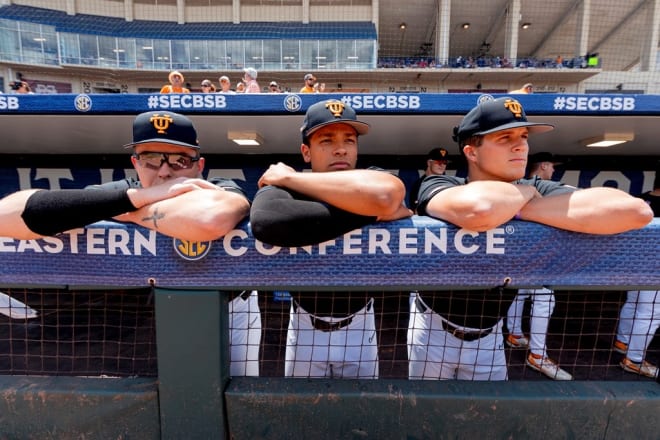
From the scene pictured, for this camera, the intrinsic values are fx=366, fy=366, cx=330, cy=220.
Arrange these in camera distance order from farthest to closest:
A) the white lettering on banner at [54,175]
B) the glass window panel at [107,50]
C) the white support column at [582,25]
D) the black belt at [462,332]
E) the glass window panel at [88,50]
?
1. the glass window panel at [107,50]
2. the glass window panel at [88,50]
3. the white support column at [582,25]
4. the white lettering on banner at [54,175]
5. the black belt at [462,332]

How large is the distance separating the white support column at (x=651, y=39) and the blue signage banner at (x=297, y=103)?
26.7 meters

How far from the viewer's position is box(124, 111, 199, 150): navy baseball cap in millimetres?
1532

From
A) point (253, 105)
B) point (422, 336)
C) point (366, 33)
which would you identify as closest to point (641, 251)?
point (422, 336)

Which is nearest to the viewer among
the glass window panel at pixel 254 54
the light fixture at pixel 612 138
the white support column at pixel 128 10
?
the light fixture at pixel 612 138

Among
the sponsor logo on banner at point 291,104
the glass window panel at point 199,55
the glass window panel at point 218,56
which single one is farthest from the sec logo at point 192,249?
the glass window panel at point 199,55

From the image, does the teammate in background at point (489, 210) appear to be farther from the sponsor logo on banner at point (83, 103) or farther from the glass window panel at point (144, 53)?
the glass window panel at point (144, 53)

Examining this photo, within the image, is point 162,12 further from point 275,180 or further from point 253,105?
point 275,180


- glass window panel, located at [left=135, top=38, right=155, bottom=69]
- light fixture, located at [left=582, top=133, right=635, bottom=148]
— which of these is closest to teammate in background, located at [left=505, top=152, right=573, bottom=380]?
light fixture, located at [left=582, top=133, right=635, bottom=148]

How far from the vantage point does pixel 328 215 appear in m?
1.08

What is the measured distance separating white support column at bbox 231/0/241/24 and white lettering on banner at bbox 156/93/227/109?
81.0 feet

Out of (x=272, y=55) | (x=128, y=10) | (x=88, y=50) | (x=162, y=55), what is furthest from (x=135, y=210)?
(x=128, y=10)

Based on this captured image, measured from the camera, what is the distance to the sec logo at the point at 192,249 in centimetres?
109

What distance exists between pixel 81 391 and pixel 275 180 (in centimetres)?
91

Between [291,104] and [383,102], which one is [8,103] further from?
[383,102]
